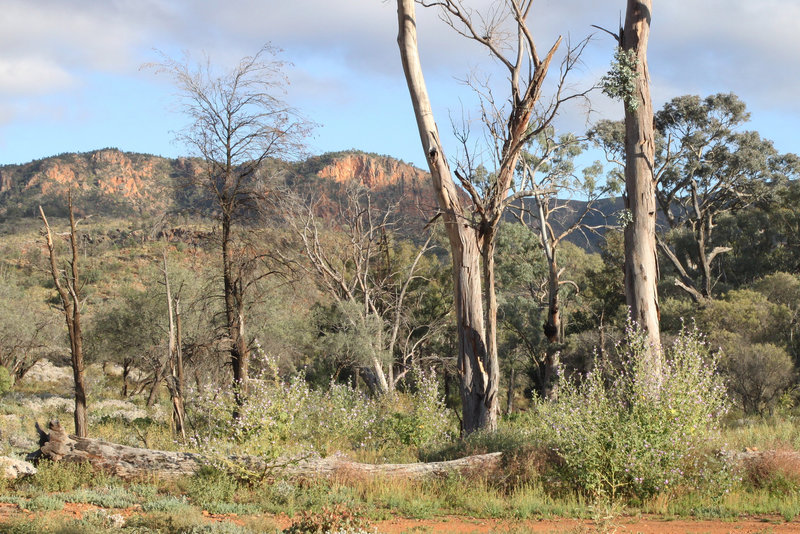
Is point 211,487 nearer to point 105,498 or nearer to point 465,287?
point 105,498

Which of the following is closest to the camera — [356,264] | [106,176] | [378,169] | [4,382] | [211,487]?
[211,487]

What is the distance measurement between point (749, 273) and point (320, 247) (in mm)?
22921

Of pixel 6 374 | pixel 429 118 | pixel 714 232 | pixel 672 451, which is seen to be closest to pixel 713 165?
pixel 714 232

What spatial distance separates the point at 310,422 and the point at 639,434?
19.1 feet

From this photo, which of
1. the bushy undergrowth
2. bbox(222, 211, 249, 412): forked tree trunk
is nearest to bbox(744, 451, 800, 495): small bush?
the bushy undergrowth

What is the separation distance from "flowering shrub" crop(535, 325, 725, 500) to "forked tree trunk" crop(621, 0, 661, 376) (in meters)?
1.98

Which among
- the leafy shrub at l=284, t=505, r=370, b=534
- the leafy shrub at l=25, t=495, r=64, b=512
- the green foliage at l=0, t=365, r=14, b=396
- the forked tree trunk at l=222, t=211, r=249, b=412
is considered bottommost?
the green foliage at l=0, t=365, r=14, b=396

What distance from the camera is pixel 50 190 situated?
296ft

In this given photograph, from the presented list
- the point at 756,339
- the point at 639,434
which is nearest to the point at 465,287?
the point at 639,434

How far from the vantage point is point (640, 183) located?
984 centimetres

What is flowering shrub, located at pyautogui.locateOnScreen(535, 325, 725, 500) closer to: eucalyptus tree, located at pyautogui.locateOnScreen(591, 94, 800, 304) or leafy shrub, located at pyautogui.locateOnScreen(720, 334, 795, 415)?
leafy shrub, located at pyautogui.locateOnScreen(720, 334, 795, 415)

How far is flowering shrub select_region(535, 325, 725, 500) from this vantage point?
7152 mm

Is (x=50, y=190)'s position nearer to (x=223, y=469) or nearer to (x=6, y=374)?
(x=6, y=374)

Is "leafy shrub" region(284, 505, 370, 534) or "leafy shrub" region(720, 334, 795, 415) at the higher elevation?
"leafy shrub" region(284, 505, 370, 534)
